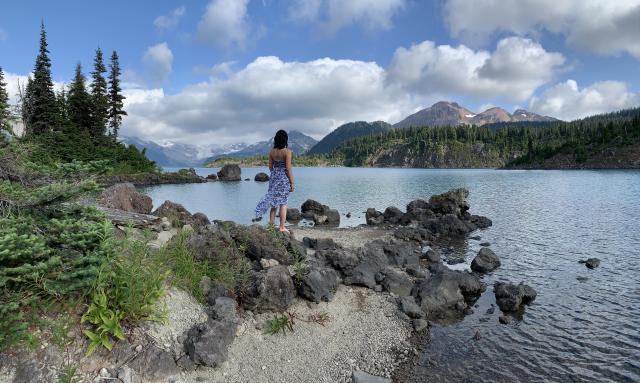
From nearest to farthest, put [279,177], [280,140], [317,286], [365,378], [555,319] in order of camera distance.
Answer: [365,378], [317,286], [555,319], [280,140], [279,177]

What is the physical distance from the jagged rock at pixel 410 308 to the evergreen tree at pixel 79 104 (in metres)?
78.5

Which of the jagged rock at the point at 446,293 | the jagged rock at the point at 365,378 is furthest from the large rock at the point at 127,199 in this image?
the jagged rock at the point at 365,378

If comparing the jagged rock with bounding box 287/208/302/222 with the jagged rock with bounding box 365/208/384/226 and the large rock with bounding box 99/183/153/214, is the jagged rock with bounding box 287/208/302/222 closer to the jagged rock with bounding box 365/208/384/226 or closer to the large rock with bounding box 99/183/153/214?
the jagged rock with bounding box 365/208/384/226

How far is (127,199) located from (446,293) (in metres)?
26.3

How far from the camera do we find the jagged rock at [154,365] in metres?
7.78

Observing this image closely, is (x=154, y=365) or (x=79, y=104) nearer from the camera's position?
(x=154, y=365)

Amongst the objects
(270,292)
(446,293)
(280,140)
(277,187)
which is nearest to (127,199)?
(277,187)

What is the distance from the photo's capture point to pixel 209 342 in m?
8.84

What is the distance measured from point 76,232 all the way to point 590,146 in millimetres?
199039

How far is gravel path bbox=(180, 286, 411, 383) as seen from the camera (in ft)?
28.6

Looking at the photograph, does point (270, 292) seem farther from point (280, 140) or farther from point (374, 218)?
point (374, 218)

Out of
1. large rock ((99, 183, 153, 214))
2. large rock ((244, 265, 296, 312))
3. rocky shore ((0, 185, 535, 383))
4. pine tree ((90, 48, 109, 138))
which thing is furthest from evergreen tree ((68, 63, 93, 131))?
large rock ((244, 265, 296, 312))

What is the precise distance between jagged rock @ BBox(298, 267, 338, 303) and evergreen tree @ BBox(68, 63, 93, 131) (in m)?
76.5

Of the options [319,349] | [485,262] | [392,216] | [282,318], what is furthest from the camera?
[392,216]
